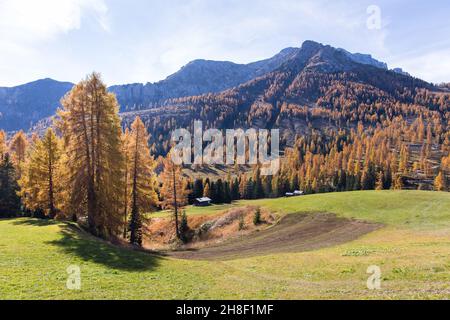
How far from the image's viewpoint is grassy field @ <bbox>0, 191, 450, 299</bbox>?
15.6 meters

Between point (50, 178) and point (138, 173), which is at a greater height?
point (138, 173)

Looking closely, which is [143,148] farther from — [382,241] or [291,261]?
[382,241]

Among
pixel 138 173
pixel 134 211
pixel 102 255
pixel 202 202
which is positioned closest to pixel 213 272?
pixel 102 255

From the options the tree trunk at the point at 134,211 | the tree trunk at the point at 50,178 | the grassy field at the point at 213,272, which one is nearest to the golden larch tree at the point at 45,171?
the tree trunk at the point at 50,178

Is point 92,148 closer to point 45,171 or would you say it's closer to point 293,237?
point 45,171

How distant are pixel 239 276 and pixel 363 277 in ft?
27.8

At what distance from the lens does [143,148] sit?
137 ft

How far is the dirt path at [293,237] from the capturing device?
3606 centimetres

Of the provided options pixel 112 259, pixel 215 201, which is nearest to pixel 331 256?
pixel 112 259

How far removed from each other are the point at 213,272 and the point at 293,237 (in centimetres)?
2234

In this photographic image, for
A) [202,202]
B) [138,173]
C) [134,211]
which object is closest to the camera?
[134,211]

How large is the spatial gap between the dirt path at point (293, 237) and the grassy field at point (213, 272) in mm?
4270

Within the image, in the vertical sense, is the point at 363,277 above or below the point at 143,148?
below

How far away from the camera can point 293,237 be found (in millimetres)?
42062
